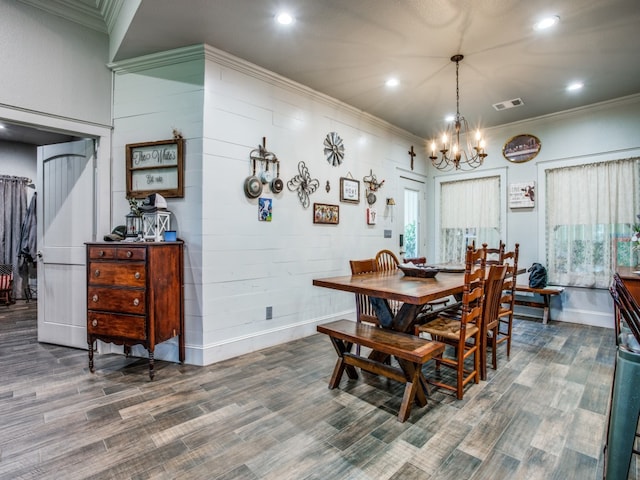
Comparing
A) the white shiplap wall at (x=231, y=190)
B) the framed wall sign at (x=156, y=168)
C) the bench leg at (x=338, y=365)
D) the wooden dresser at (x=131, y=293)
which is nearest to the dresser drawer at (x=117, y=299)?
the wooden dresser at (x=131, y=293)

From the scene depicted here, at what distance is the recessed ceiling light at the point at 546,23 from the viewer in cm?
249

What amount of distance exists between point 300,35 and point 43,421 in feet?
10.9

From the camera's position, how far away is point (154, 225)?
2822 millimetres

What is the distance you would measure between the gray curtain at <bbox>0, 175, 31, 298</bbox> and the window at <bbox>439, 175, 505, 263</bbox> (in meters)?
7.42

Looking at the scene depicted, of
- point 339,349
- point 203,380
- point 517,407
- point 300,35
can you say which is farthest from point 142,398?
point 300,35

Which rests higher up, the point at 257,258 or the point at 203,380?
the point at 257,258

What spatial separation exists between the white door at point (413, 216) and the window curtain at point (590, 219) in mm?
1821

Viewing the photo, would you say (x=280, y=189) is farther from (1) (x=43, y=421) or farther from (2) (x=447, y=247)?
(2) (x=447, y=247)

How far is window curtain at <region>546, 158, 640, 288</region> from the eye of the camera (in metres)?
4.04

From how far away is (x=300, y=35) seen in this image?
2719 mm

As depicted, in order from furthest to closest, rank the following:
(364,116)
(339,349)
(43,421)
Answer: (364,116)
(339,349)
(43,421)

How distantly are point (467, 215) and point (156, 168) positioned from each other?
4667mm

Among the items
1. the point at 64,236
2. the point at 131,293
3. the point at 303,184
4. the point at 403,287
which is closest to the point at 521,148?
the point at 303,184

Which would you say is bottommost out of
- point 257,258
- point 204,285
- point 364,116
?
point 204,285
